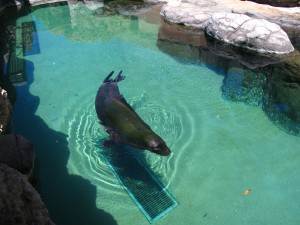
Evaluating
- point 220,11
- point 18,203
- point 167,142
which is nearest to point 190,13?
point 220,11

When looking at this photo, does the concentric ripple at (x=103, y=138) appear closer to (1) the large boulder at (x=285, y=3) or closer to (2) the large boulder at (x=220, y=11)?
(2) the large boulder at (x=220, y=11)

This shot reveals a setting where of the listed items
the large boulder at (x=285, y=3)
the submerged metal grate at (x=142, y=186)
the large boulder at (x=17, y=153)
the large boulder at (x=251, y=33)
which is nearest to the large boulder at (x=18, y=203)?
the large boulder at (x=17, y=153)

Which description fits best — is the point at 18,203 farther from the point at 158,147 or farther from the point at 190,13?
the point at 190,13

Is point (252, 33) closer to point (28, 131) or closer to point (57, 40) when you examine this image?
point (57, 40)

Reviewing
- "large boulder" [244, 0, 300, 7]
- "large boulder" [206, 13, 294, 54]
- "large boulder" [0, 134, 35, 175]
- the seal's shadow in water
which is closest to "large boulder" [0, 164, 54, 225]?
"large boulder" [0, 134, 35, 175]

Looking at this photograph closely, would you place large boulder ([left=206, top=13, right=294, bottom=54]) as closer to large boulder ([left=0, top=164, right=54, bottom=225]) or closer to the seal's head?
the seal's head

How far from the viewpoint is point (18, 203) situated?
271 cm

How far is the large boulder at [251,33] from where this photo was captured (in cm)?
936

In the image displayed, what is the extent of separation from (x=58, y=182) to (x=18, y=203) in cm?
239

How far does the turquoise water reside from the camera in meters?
4.61

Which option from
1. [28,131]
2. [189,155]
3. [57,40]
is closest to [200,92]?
[189,155]

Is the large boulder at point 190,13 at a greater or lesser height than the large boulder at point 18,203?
lesser

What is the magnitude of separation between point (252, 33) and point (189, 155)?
568 centimetres

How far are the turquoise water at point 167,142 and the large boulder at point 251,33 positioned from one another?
1.93 meters
